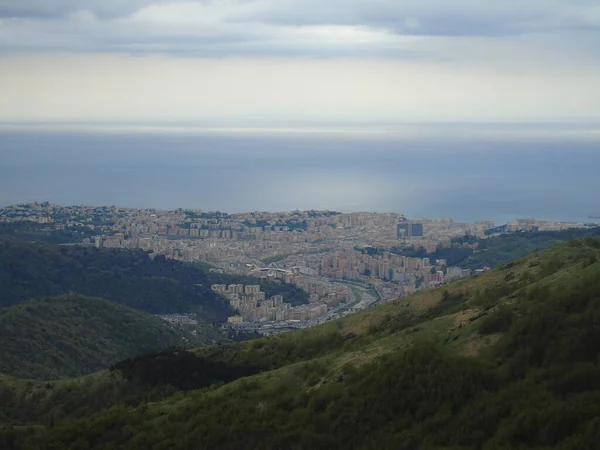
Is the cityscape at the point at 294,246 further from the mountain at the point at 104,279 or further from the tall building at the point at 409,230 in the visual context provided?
the mountain at the point at 104,279

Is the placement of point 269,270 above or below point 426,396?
below

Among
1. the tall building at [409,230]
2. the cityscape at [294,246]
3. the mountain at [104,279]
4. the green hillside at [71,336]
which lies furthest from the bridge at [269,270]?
the green hillside at [71,336]

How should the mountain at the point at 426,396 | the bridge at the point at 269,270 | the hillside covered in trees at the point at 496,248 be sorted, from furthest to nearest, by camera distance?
the bridge at the point at 269,270 → the hillside covered in trees at the point at 496,248 → the mountain at the point at 426,396

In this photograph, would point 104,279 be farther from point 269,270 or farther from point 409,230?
point 409,230

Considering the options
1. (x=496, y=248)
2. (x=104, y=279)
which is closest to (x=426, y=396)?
(x=104, y=279)

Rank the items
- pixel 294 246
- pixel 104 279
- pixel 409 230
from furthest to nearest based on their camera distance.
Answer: pixel 409 230, pixel 294 246, pixel 104 279

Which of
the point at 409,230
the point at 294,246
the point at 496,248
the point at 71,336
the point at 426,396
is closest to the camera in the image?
the point at 426,396
